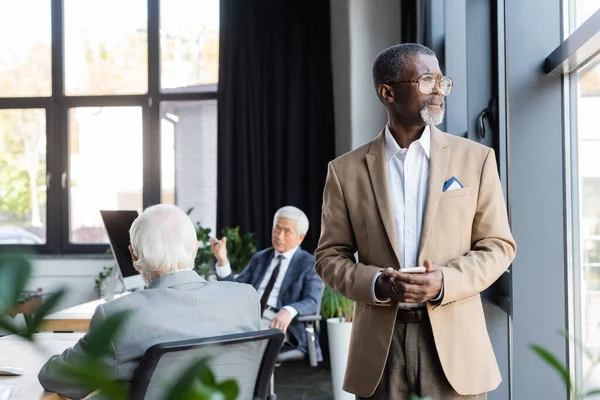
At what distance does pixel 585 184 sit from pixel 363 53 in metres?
3.54

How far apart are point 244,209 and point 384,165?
451cm

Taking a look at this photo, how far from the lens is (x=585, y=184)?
2.23 metres

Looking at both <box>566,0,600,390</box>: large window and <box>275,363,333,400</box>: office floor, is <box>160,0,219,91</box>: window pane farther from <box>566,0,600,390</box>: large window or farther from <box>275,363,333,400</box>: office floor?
<box>566,0,600,390</box>: large window

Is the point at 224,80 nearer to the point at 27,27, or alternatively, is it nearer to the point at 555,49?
the point at 27,27

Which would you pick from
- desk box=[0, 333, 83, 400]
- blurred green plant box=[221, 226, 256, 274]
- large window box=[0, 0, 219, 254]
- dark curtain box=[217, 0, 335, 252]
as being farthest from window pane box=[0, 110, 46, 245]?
desk box=[0, 333, 83, 400]

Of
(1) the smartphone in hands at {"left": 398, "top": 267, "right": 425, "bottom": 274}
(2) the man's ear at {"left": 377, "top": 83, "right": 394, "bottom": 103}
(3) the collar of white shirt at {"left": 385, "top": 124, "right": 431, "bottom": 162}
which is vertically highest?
(2) the man's ear at {"left": 377, "top": 83, "right": 394, "bottom": 103}

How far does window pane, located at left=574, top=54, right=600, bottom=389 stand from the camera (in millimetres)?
2104

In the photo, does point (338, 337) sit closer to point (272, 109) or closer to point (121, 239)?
point (121, 239)

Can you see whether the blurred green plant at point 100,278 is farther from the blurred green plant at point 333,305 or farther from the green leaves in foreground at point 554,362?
the green leaves in foreground at point 554,362

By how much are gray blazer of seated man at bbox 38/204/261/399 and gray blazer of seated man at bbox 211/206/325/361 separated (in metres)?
1.91

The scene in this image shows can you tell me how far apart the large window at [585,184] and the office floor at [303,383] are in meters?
2.86

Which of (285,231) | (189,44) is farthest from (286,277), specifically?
(189,44)

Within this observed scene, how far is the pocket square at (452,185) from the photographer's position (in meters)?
1.77

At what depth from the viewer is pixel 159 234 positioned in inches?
76.4
